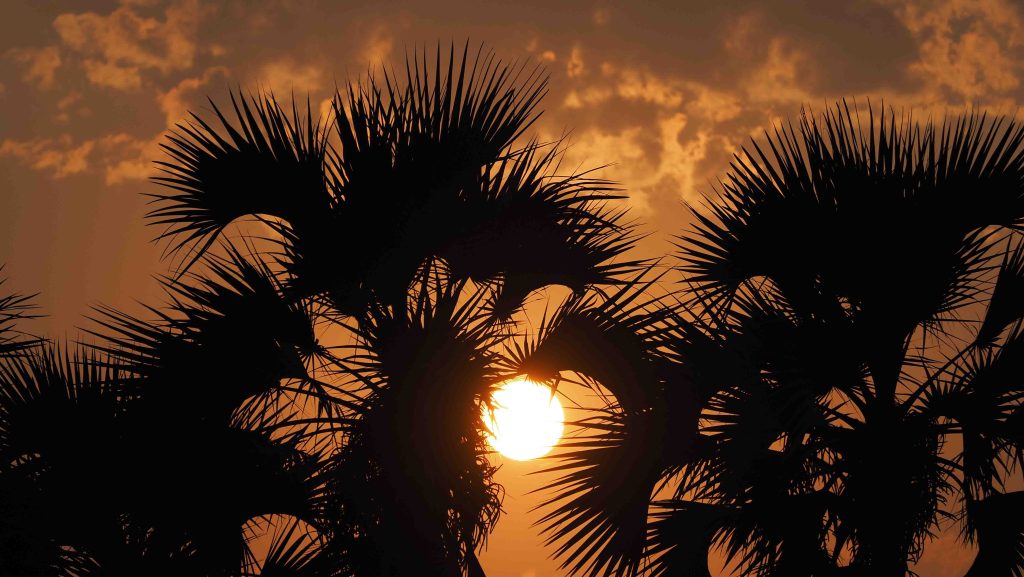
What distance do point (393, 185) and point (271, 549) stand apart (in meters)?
2.46

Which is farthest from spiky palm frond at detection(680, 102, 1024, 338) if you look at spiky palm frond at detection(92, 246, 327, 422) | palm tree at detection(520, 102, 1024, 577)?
spiky palm frond at detection(92, 246, 327, 422)

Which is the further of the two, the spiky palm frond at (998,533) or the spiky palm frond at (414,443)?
the spiky palm frond at (414,443)

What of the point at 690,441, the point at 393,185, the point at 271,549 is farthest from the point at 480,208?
the point at 271,549

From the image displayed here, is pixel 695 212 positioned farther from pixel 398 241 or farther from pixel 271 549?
pixel 271 549

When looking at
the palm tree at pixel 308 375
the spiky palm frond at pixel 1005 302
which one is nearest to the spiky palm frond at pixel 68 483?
the palm tree at pixel 308 375

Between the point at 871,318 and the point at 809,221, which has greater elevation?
the point at 809,221

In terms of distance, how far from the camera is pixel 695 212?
7211mm

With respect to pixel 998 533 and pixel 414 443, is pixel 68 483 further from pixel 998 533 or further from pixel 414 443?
pixel 998 533

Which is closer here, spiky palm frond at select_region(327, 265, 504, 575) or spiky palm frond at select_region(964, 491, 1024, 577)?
spiky palm frond at select_region(964, 491, 1024, 577)

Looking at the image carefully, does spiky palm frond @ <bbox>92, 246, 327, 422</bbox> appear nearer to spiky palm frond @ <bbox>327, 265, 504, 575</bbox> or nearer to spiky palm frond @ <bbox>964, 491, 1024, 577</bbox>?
spiky palm frond @ <bbox>327, 265, 504, 575</bbox>

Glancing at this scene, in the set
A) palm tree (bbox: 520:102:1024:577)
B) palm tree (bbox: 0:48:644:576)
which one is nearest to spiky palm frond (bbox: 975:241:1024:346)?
palm tree (bbox: 520:102:1024:577)

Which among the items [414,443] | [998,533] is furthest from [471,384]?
[998,533]

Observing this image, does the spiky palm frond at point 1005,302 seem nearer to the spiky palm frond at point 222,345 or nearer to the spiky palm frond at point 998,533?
the spiky palm frond at point 998,533

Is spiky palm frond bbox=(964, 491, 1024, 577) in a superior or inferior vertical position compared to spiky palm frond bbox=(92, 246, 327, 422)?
inferior
